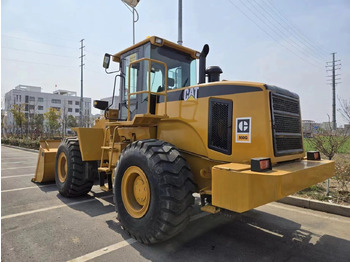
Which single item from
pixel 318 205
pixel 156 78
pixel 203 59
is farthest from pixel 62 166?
pixel 318 205

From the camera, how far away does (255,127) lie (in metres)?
3.18

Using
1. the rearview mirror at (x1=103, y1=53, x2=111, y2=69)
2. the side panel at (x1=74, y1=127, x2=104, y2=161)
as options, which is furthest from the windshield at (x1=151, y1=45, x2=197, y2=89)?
the side panel at (x1=74, y1=127, x2=104, y2=161)

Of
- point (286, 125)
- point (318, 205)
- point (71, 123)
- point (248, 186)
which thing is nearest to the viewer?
point (248, 186)

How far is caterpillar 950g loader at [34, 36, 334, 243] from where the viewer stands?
2.80 metres

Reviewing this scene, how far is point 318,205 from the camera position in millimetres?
5027

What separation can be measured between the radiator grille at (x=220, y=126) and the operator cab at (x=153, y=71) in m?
1.04

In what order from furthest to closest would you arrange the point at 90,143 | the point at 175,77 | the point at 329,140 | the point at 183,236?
the point at 329,140, the point at 90,143, the point at 175,77, the point at 183,236

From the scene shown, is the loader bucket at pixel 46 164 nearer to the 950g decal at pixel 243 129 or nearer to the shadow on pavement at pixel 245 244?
the shadow on pavement at pixel 245 244

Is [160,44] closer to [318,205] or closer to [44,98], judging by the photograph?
[318,205]

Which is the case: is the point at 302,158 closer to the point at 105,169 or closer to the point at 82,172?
the point at 105,169

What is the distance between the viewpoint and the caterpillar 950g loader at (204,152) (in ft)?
9.19

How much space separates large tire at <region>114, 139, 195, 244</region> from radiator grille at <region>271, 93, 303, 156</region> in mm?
1297

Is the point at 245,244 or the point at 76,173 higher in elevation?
the point at 76,173

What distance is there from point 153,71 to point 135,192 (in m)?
2.17
